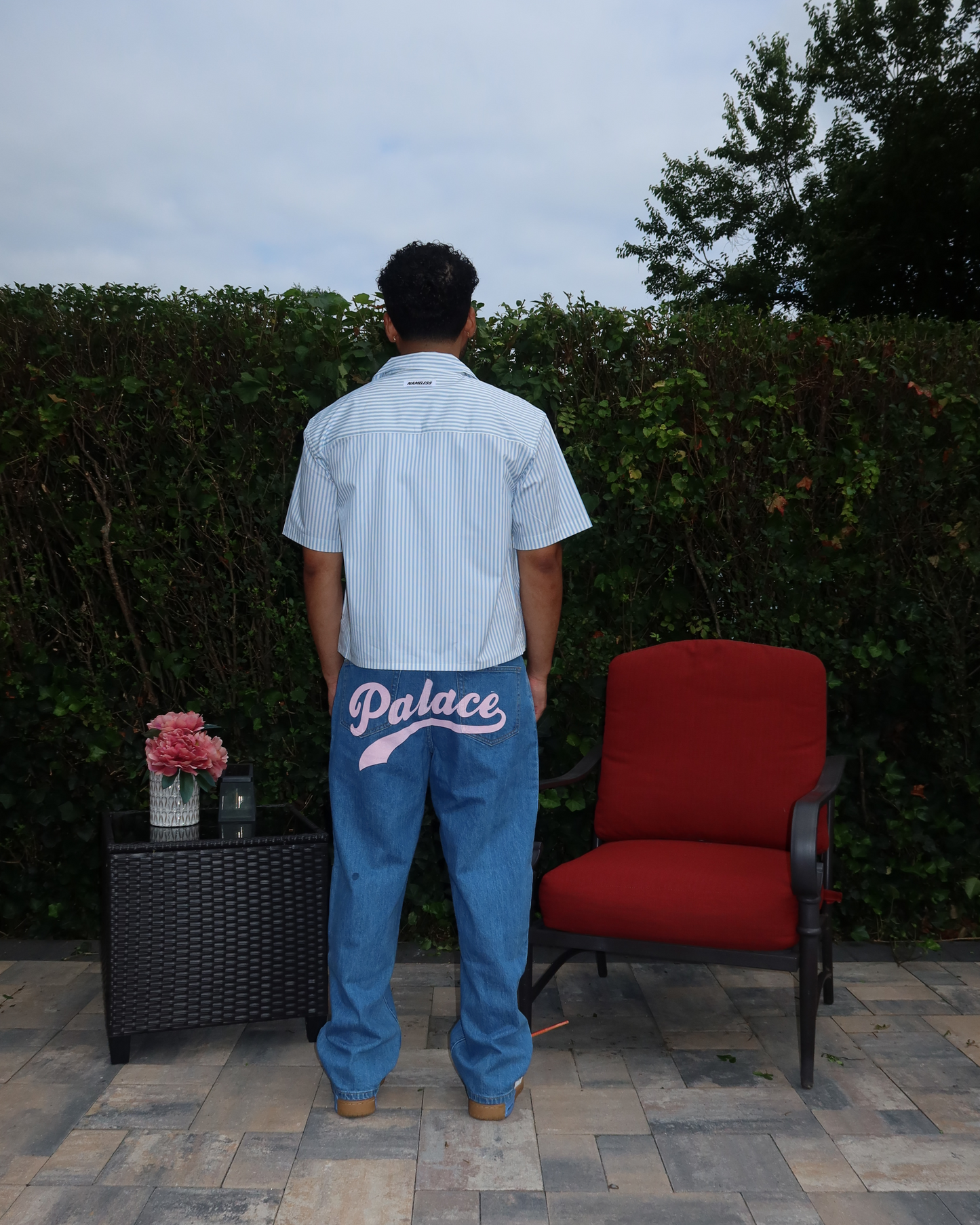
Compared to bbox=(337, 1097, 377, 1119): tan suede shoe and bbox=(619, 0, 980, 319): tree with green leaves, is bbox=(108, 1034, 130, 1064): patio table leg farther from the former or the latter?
bbox=(619, 0, 980, 319): tree with green leaves

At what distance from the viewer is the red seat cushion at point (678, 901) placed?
2.70m

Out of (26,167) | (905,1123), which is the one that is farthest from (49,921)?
(26,167)

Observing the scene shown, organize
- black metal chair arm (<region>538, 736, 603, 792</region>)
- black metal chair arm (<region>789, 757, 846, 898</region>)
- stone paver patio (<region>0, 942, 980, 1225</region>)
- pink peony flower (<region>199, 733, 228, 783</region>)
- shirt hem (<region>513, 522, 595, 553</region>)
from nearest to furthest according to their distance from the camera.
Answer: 1. stone paver patio (<region>0, 942, 980, 1225</region>)
2. shirt hem (<region>513, 522, 595, 553</region>)
3. black metal chair arm (<region>789, 757, 846, 898</region>)
4. pink peony flower (<region>199, 733, 228, 783</region>)
5. black metal chair arm (<region>538, 736, 603, 792</region>)

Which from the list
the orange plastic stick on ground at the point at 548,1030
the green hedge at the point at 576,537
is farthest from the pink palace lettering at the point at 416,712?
the green hedge at the point at 576,537

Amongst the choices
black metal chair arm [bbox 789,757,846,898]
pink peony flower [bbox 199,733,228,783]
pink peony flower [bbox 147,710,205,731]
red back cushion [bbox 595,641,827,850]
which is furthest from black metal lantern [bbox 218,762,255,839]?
black metal chair arm [bbox 789,757,846,898]

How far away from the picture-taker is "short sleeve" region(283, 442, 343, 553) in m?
2.45

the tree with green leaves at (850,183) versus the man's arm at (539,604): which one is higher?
the tree with green leaves at (850,183)

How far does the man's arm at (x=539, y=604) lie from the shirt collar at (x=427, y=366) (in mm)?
433

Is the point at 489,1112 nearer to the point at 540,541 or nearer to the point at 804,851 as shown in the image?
the point at 804,851

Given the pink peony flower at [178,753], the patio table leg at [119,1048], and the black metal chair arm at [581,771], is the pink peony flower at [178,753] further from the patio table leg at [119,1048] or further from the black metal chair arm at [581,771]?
the black metal chair arm at [581,771]

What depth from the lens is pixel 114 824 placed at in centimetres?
320

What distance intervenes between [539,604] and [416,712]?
15.6 inches

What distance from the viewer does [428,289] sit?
236cm

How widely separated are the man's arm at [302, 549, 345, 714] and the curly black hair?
21.9 inches
